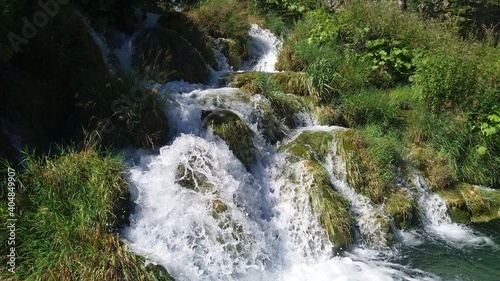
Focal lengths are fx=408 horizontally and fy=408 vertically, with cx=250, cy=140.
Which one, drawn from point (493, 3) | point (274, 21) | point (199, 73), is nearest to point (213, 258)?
point (199, 73)

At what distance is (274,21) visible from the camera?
39.6 feet

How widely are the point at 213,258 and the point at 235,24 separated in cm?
759

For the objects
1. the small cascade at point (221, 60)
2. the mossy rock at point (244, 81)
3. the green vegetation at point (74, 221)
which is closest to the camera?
the green vegetation at point (74, 221)

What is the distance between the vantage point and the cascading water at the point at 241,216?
4691 mm

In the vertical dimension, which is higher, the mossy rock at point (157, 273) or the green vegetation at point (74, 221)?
the green vegetation at point (74, 221)

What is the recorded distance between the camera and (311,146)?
22.7 feet

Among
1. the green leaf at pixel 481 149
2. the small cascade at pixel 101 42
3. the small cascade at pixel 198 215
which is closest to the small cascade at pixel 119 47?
the small cascade at pixel 101 42

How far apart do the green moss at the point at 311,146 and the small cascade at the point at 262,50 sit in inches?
139

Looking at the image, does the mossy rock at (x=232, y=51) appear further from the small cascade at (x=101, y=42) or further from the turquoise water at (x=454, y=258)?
the turquoise water at (x=454, y=258)

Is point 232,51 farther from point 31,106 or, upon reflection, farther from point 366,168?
point 31,106

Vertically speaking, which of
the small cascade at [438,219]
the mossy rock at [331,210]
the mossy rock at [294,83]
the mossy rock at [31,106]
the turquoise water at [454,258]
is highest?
the mossy rock at [31,106]

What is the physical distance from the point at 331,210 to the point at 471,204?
9.38 feet

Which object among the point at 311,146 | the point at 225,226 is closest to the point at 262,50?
the point at 311,146

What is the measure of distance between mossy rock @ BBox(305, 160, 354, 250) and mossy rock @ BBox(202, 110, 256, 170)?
98 cm
